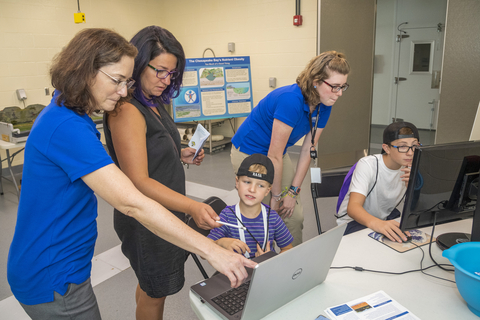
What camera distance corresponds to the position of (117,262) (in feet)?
8.75

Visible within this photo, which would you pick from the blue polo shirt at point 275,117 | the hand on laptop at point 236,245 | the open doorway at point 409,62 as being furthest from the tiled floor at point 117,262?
the open doorway at point 409,62

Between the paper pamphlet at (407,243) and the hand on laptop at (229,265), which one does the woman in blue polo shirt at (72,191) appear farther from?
the paper pamphlet at (407,243)

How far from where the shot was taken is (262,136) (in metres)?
2.04

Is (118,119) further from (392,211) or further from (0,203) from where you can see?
(0,203)

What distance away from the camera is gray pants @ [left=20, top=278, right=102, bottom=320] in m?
1.03

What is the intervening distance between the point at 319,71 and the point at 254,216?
81 cm

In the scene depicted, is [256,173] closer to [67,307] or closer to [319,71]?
[319,71]

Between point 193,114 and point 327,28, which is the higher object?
point 327,28

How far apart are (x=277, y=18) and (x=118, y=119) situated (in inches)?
178

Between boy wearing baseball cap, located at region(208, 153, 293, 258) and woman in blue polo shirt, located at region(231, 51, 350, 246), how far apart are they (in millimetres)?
279

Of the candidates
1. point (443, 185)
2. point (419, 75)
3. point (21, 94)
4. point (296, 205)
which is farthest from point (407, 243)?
point (419, 75)

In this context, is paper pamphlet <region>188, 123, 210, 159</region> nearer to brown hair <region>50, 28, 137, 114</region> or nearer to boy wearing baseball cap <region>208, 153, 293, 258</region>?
boy wearing baseball cap <region>208, 153, 293, 258</region>

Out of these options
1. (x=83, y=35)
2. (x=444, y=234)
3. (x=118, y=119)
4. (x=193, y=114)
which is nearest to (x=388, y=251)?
(x=444, y=234)

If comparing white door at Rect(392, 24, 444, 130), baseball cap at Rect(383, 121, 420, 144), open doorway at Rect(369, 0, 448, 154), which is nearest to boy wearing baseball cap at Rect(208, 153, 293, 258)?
baseball cap at Rect(383, 121, 420, 144)
